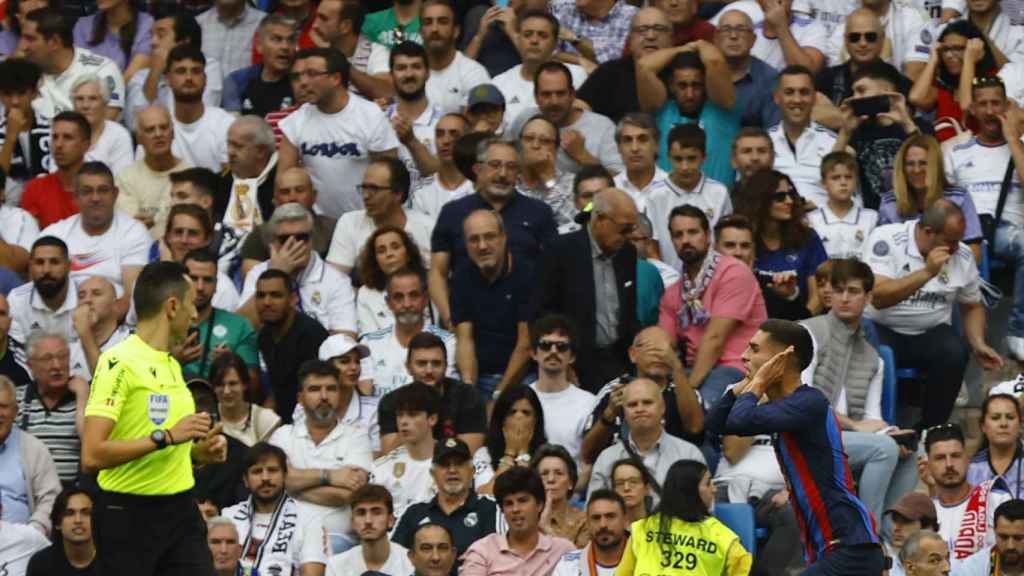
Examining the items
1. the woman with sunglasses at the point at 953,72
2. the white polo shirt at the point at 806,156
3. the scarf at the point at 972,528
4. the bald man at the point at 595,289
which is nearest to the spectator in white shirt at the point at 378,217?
the bald man at the point at 595,289

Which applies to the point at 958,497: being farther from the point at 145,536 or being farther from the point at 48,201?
the point at 48,201

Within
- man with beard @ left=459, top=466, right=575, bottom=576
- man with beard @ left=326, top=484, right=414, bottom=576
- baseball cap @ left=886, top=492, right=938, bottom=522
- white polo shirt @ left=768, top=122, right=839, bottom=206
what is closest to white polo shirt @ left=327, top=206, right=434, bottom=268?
white polo shirt @ left=768, top=122, right=839, bottom=206

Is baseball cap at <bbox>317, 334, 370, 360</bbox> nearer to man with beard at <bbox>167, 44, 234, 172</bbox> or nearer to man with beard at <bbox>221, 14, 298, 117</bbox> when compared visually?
man with beard at <bbox>167, 44, 234, 172</bbox>

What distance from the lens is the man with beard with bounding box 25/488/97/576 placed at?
44.2 ft

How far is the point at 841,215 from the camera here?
629 inches

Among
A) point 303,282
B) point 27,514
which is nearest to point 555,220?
point 303,282

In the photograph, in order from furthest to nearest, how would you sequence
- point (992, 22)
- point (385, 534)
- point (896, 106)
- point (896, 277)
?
point (992, 22), point (896, 106), point (896, 277), point (385, 534)

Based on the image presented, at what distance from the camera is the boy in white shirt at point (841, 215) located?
1584 cm

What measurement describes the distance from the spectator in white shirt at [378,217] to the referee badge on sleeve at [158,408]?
5.14m

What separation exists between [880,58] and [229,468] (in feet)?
19.2

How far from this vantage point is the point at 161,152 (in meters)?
16.7

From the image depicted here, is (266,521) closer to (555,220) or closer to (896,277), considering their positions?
(555,220)

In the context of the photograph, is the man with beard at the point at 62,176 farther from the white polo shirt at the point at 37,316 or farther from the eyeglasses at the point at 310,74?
the eyeglasses at the point at 310,74

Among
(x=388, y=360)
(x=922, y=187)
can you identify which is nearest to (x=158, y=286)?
(x=388, y=360)
